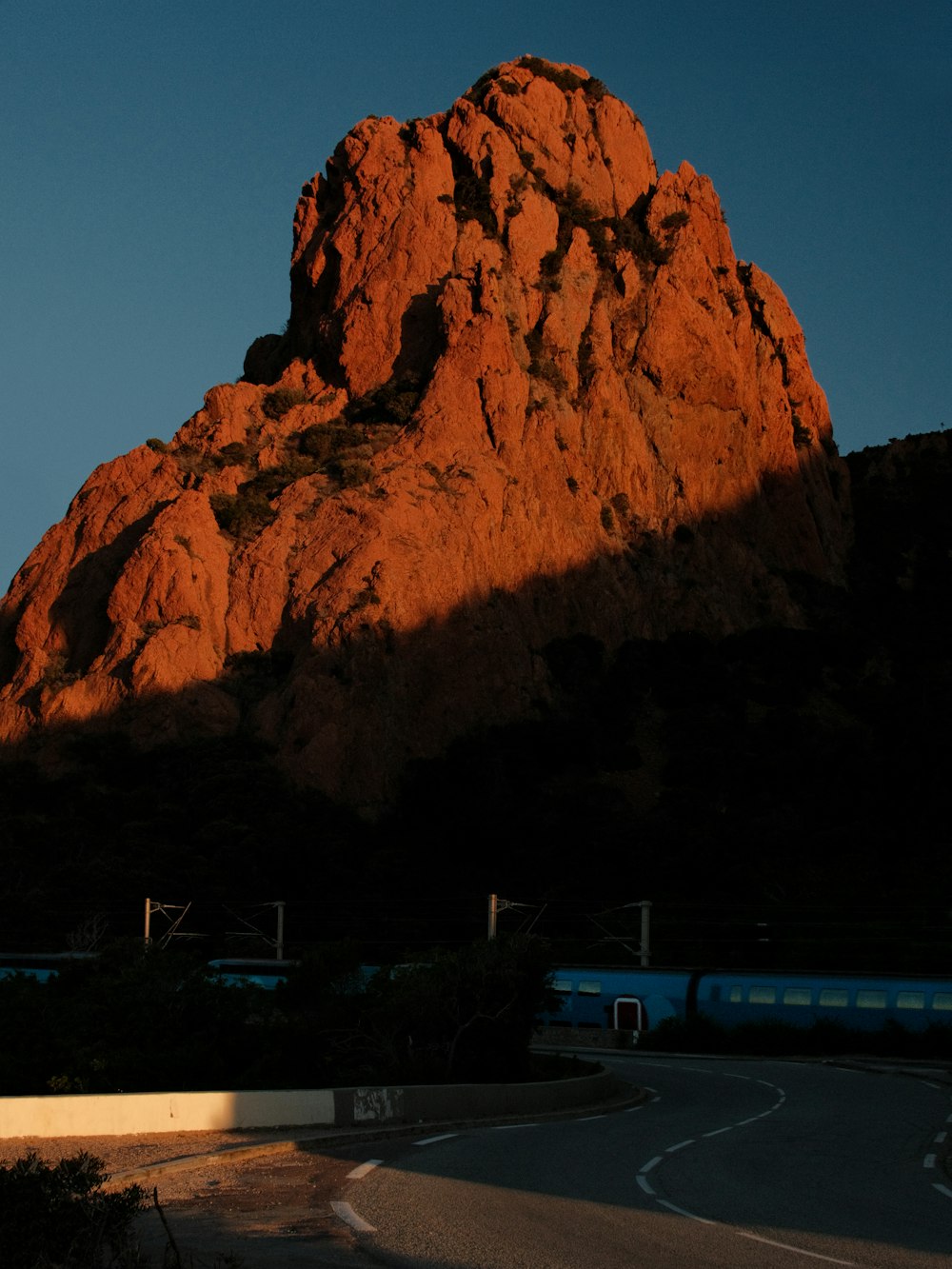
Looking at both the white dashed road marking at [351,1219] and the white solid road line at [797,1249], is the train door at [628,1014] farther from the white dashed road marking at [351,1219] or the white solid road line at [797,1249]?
the white solid road line at [797,1249]

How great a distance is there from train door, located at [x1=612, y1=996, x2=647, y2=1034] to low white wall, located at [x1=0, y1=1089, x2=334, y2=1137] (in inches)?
1126

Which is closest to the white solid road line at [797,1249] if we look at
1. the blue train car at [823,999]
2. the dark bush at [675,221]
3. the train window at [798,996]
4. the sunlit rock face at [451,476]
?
the blue train car at [823,999]

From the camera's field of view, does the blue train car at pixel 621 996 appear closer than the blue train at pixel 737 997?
No

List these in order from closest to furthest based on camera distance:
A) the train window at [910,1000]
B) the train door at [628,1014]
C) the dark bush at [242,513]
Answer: the train window at [910,1000], the train door at [628,1014], the dark bush at [242,513]

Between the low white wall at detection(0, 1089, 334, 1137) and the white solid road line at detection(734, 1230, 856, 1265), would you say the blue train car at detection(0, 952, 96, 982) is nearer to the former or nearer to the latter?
the low white wall at detection(0, 1089, 334, 1137)

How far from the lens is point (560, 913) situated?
69625 mm

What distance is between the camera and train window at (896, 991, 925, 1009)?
4125cm

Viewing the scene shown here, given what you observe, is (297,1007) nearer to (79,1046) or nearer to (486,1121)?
(79,1046)

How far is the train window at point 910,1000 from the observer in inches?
1624

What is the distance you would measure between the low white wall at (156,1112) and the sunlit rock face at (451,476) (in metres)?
56.9

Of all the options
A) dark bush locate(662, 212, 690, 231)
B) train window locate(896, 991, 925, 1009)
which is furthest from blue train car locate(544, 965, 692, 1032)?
dark bush locate(662, 212, 690, 231)

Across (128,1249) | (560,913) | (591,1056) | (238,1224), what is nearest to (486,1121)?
(238,1224)

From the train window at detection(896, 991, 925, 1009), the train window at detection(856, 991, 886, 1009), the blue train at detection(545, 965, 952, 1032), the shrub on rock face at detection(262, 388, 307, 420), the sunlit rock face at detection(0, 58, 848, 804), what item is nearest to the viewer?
the train window at detection(896, 991, 925, 1009)

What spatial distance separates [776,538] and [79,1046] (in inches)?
3070
